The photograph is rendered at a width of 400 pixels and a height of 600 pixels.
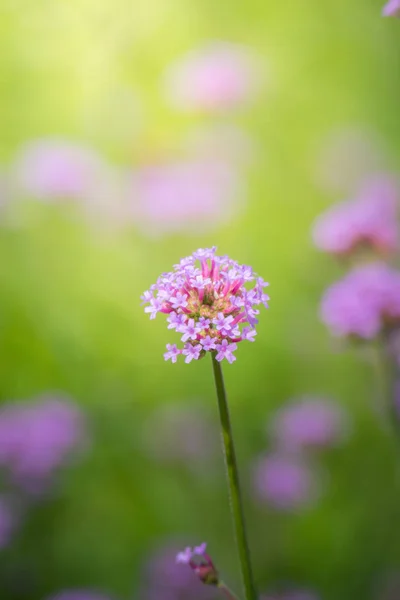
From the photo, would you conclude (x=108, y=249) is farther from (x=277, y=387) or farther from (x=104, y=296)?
(x=277, y=387)

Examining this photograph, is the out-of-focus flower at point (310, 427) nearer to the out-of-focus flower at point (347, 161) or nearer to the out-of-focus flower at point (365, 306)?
the out-of-focus flower at point (365, 306)

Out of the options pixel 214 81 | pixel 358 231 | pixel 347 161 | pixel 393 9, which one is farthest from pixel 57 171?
pixel 393 9

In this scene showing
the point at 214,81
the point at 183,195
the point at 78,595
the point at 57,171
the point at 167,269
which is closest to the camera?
the point at 78,595

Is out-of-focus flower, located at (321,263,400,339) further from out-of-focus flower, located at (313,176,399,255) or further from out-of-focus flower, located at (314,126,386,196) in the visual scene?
out-of-focus flower, located at (314,126,386,196)

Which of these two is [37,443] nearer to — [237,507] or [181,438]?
[181,438]

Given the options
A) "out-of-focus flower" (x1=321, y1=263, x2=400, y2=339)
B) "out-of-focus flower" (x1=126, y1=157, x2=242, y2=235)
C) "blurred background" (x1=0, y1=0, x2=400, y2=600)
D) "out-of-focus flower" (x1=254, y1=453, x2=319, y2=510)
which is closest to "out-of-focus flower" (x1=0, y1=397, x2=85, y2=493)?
"blurred background" (x1=0, y1=0, x2=400, y2=600)

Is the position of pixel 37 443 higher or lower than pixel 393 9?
lower
